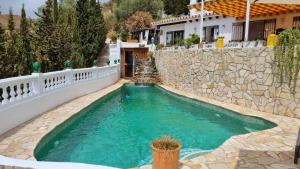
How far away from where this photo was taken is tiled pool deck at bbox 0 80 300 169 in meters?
5.56

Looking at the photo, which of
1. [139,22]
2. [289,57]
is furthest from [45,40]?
[139,22]

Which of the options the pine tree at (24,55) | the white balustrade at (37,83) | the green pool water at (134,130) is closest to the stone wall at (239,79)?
the green pool water at (134,130)

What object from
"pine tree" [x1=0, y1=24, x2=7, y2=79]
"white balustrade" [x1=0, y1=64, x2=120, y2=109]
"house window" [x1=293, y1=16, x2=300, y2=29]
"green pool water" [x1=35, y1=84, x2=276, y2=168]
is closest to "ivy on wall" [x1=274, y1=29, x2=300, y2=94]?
"green pool water" [x1=35, y1=84, x2=276, y2=168]

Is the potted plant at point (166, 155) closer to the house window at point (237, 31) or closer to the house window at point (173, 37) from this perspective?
the house window at point (237, 31)

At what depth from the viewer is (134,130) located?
A: 30.1 ft

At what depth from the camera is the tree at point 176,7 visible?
40472 millimetres

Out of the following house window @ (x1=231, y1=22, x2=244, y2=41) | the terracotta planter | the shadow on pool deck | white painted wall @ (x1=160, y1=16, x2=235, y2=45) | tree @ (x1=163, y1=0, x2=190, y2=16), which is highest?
tree @ (x1=163, y1=0, x2=190, y2=16)

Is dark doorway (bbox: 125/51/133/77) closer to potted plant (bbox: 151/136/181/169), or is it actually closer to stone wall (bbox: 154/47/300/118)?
stone wall (bbox: 154/47/300/118)

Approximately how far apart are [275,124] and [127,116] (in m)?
5.95

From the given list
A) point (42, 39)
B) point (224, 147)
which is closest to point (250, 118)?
point (224, 147)

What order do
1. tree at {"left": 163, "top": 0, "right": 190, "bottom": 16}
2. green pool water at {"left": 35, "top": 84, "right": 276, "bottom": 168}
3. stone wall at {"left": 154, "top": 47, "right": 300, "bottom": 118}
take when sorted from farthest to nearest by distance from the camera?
tree at {"left": 163, "top": 0, "right": 190, "bottom": 16}
stone wall at {"left": 154, "top": 47, "right": 300, "bottom": 118}
green pool water at {"left": 35, "top": 84, "right": 276, "bottom": 168}

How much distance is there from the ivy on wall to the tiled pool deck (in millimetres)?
1816

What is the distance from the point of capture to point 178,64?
1939 cm

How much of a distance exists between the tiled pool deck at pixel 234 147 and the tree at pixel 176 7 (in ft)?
112
